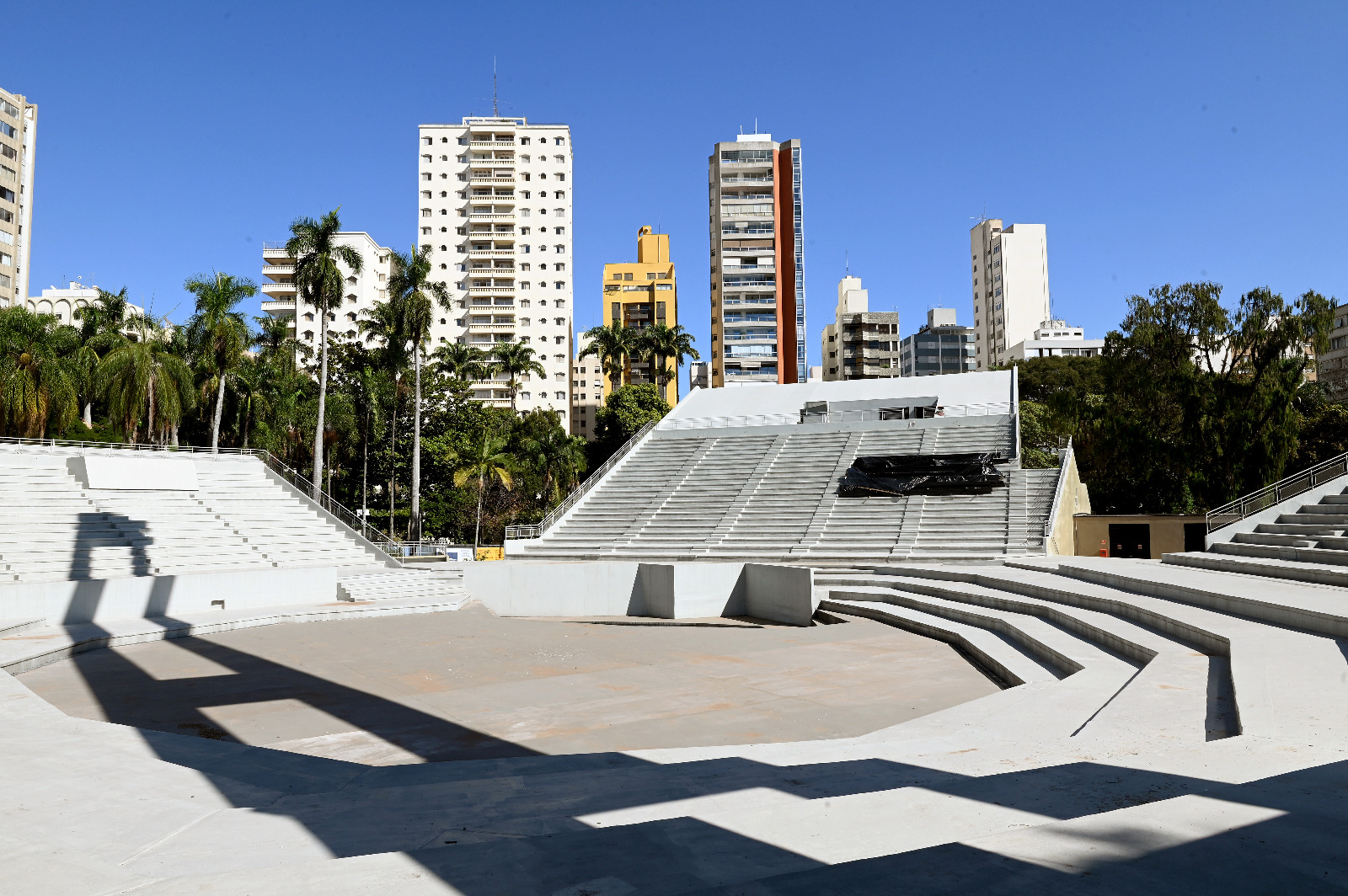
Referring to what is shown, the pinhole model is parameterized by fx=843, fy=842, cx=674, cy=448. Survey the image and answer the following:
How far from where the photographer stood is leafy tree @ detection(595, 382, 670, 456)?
56.1m

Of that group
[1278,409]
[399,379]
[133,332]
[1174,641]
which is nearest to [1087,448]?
[1278,409]

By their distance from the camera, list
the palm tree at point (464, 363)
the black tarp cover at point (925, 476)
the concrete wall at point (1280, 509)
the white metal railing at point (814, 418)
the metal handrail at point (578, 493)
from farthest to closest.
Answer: the palm tree at point (464, 363) → the white metal railing at point (814, 418) → the metal handrail at point (578, 493) → the black tarp cover at point (925, 476) → the concrete wall at point (1280, 509)

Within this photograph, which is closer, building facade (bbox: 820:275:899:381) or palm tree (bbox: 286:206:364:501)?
palm tree (bbox: 286:206:364:501)

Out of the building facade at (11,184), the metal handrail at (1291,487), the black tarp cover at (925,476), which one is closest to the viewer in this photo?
the metal handrail at (1291,487)

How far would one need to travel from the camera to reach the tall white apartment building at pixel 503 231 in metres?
83.5

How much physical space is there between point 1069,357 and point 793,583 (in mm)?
62111

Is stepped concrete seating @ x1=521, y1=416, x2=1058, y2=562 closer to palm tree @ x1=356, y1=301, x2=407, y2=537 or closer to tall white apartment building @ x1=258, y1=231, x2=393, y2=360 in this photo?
palm tree @ x1=356, y1=301, x2=407, y2=537

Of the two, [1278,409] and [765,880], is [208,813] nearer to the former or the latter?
[765,880]

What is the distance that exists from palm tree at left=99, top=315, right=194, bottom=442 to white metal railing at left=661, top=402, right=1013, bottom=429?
750 inches

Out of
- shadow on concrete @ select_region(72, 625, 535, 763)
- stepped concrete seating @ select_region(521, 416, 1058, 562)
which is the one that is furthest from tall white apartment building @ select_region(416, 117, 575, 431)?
shadow on concrete @ select_region(72, 625, 535, 763)

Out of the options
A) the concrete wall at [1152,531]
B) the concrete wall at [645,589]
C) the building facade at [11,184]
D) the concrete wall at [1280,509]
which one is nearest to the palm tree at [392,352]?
the concrete wall at [645,589]

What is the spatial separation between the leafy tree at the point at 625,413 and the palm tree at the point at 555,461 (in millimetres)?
8569

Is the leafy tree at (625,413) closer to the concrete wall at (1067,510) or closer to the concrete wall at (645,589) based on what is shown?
the concrete wall at (1067,510)

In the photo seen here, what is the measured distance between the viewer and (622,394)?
57.6 m
